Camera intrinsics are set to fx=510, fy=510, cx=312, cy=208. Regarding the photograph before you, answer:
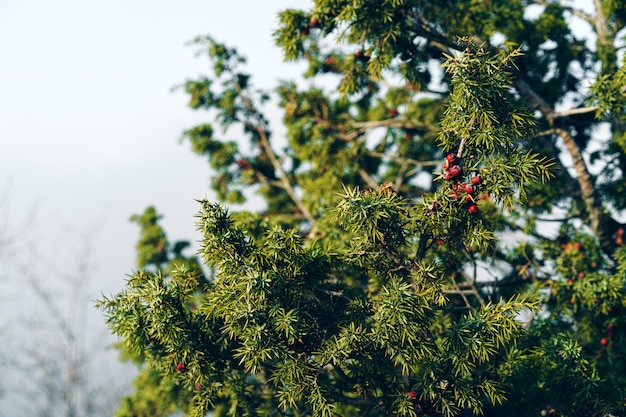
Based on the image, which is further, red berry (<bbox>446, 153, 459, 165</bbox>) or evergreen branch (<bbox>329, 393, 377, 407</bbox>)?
evergreen branch (<bbox>329, 393, 377, 407</bbox>)

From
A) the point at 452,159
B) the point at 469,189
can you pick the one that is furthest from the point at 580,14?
the point at 469,189

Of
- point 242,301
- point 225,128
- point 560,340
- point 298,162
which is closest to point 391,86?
point 298,162

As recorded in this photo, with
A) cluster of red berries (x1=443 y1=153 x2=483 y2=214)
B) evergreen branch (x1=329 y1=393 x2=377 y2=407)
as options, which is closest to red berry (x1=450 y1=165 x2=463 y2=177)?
cluster of red berries (x1=443 y1=153 x2=483 y2=214)

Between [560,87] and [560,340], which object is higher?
[560,87]

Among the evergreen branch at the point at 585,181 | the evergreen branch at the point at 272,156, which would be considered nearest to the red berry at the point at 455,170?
the evergreen branch at the point at 585,181

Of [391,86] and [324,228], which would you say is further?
[391,86]

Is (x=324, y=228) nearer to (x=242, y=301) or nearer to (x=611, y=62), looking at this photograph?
(x=242, y=301)

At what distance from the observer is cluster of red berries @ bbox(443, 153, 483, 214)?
4938mm

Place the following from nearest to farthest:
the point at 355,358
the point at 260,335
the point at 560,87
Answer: the point at 260,335
the point at 355,358
the point at 560,87

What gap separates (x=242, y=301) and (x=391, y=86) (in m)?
8.12

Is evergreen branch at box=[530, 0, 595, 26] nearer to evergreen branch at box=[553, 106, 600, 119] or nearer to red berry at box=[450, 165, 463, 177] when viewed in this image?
evergreen branch at box=[553, 106, 600, 119]

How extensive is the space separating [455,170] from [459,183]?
14cm

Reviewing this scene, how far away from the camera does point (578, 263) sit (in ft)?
26.3

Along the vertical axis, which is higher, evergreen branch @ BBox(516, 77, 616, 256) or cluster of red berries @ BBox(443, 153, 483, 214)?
evergreen branch @ BBox(516, 77, 616, 256)
